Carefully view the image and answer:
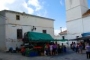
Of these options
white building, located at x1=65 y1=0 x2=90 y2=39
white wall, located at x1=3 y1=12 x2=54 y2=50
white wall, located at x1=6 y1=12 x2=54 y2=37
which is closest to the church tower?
white building, located at x1=65 y1=0 x2=90 y2=39

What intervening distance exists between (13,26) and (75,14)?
14.9 meters

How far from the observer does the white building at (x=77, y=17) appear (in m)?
31.9

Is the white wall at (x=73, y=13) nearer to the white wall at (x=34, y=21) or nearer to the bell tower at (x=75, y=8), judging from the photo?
the bell tower at (x=75, y=8)

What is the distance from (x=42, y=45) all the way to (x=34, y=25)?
7.55m

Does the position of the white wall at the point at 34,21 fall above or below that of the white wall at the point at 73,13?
below

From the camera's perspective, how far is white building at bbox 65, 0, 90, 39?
3193 centimetres

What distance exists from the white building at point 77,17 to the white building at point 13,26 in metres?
9.23

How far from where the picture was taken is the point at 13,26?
2553 centimetres

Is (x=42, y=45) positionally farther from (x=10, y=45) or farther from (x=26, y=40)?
(x=10, y=45)

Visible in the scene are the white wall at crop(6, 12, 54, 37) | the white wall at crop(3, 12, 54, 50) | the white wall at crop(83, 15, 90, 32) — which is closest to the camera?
the white wall at crop(3, 12, 54, 50)

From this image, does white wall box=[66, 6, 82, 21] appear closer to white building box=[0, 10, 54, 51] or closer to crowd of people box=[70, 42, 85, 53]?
white building box=[0, 10, 54, 51]

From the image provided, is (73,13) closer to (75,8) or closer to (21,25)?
(75,8)

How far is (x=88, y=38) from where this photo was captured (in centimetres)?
2622

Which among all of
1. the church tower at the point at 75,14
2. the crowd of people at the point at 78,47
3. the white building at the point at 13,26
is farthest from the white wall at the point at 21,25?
the crowd of people at the point at 78,47
